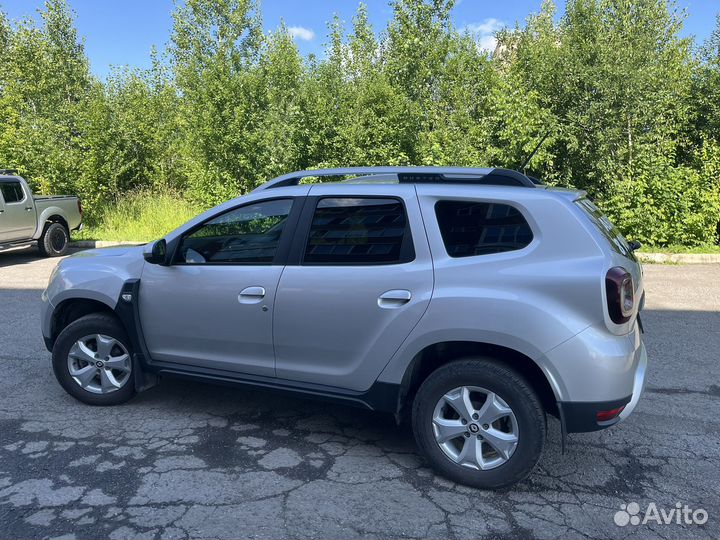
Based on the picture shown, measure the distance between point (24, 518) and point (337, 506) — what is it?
1592mm

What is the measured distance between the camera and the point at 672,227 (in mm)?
12125

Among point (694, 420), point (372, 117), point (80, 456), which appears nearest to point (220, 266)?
point (80, 456)

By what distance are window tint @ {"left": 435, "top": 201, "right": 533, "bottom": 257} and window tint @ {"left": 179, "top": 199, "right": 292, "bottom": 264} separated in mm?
1106

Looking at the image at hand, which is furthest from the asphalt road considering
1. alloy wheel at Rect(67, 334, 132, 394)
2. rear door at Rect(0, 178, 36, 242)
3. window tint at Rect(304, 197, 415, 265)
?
rear door at Rect(0, 178, 36, 242)

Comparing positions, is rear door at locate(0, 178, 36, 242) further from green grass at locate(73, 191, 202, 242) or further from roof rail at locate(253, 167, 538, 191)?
roof rail at locate(253, 167, 538, 191)

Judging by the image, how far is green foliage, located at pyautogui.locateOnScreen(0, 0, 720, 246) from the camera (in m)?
12.2

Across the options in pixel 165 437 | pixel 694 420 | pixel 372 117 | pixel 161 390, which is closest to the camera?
pixel 165 437

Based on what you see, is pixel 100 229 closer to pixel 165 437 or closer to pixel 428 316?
pixel 165 437

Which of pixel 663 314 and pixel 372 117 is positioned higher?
pixel 372 117

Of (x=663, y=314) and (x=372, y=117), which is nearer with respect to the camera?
(x=663, y=314)

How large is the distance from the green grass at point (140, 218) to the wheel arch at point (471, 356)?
12.6 metres

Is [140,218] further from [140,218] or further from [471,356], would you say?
[471,356]

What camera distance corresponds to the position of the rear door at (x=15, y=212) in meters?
11.6

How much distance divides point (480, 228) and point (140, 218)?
14551mm
